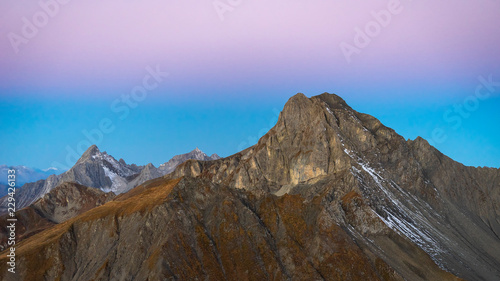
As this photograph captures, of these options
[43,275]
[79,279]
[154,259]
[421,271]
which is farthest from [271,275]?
[43,275]

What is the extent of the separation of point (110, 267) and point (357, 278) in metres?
87.5

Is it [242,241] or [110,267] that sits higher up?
[242,241]

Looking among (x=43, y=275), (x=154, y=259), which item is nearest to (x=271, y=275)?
(x=154, y=259)

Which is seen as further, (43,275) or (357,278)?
(43,275)

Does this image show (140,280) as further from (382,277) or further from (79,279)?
(382,277)

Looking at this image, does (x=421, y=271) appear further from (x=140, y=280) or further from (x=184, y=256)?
(x=140, y=280)

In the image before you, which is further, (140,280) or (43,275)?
(43,275)

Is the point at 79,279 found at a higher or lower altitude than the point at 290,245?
lower

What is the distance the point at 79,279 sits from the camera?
19138cm

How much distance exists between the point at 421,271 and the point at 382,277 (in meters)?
21.6

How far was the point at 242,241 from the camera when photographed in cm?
19825

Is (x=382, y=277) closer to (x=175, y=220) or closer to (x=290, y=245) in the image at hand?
(x=290, y=245)

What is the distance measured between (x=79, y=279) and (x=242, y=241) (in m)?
60.3

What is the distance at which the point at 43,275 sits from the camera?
195750 mm
